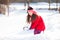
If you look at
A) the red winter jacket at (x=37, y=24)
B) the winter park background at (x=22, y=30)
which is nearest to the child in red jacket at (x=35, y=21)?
the red winter jacket at (x=37, y=24)

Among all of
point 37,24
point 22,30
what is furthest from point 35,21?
point 22,30

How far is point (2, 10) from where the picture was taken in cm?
1705

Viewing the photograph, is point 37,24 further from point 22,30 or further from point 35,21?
point 22,30

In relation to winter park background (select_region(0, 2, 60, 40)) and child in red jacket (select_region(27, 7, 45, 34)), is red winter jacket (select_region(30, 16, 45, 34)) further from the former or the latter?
winter park background (select_region(0, 2, 60, 40))

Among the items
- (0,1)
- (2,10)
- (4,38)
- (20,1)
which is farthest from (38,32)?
(20,1)

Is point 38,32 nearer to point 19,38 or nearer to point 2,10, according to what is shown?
point 19,38

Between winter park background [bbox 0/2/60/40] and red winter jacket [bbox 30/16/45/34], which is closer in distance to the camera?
red winter jacket [bbox 30/16/45/34]

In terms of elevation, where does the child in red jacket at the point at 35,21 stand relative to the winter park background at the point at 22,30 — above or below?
above

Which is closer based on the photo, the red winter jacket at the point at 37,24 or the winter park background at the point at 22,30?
the red winter jacket at the point at 37,24

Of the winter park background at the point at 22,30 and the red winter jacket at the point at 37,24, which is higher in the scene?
the red winter jacket at the point at 37,24

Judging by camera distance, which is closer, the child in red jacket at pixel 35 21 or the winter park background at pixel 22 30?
the child in red jacket at pixel 35 21

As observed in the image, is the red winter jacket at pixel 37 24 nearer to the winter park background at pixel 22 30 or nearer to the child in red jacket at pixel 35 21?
the child in red jacket at pixel 35 21

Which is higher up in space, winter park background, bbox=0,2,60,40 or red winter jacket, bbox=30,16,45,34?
red winter jacket, bbox=30,16,45,34

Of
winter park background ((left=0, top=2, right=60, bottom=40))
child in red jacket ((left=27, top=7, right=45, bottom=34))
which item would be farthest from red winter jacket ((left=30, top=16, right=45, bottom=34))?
winter park background ((left=0, top=2, right=60, bottom=40))
